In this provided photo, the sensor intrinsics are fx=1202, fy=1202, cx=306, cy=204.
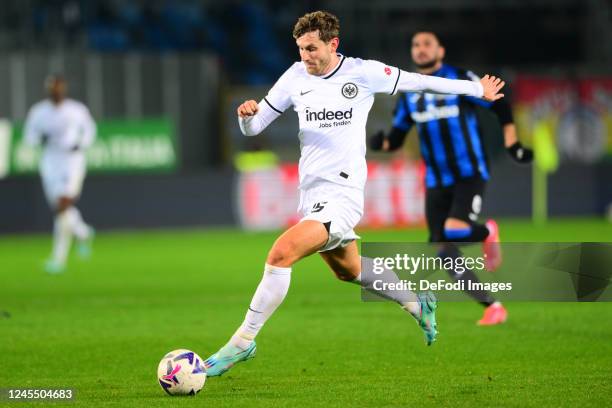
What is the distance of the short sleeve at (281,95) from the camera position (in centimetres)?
729

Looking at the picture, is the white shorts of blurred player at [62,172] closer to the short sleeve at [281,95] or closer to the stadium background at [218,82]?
the stadium background at [218,82]

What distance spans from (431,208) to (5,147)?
49.3ft

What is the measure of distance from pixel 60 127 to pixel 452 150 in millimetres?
8092

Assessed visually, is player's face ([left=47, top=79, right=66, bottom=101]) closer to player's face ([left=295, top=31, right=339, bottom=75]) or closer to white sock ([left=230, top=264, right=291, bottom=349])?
player's face ([left=295, top=31, right=339, bottom=75])

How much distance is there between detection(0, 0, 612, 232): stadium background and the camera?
22062 mm

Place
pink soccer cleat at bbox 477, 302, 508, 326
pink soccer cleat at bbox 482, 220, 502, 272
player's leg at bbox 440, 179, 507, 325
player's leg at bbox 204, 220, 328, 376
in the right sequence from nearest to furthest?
1. player's leg at bbox 204, 220, 328, 376
2. pink soccer cleat at bbox 482, 220, 502, 272
3. player's leg at bbox 440, 179, 507, 325
4. pink soccer cleat at bbox 477, 302, 508, 326

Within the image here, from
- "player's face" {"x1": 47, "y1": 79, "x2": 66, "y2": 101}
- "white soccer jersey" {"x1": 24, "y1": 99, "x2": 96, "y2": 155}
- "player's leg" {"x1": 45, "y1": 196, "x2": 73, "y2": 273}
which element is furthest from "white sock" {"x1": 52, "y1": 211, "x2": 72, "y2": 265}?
"player's face" {"x1": 47, "y1": 79, "x2": 66, "y2": 101}

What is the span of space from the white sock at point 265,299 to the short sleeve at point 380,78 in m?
1.28

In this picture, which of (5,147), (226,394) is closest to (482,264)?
(226,394)

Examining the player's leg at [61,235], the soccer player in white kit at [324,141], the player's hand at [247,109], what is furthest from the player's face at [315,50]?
the player's leg at [61,235]

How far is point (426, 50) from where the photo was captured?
9617 millimetres

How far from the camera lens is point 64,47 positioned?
24.5 meters

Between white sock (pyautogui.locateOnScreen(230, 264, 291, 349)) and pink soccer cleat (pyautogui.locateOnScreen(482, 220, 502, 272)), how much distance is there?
2086mm

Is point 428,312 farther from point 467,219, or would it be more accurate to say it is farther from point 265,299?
point 467,219
